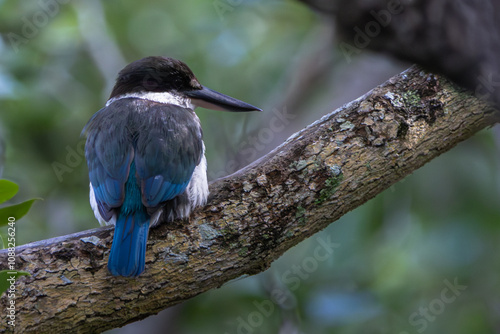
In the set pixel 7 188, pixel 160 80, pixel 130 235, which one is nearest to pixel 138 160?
pixel 130 235

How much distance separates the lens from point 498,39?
50 cm

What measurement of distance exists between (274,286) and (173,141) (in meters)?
1.70

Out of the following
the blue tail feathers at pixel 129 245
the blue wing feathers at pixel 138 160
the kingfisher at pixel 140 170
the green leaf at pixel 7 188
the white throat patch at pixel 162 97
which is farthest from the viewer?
the white throat patch at pixel 162 97

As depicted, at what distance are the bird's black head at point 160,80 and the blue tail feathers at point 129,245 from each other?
108cm

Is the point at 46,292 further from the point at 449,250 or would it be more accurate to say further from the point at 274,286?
the point at 449,250

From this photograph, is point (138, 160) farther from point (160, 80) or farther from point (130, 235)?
point (160, 80)

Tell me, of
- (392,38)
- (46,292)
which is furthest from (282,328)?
(392,38)

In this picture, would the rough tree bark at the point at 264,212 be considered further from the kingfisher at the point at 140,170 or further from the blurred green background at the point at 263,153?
the blurred green background at the point at 263,153

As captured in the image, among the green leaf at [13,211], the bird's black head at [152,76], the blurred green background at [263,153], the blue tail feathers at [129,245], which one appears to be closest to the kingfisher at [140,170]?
the blue tail feathers at [129,245]

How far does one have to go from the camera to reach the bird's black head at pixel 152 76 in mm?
3512

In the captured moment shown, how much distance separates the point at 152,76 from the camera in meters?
3.51

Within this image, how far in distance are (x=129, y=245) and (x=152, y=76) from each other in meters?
1.37

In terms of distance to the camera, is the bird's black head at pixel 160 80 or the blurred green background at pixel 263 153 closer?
the bird's black head at pixel 160 80

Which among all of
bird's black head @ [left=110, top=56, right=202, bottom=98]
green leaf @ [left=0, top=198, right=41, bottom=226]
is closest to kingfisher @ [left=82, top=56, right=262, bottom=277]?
bird's black head @ [left=110, top=56, right=202, bottom=98]
